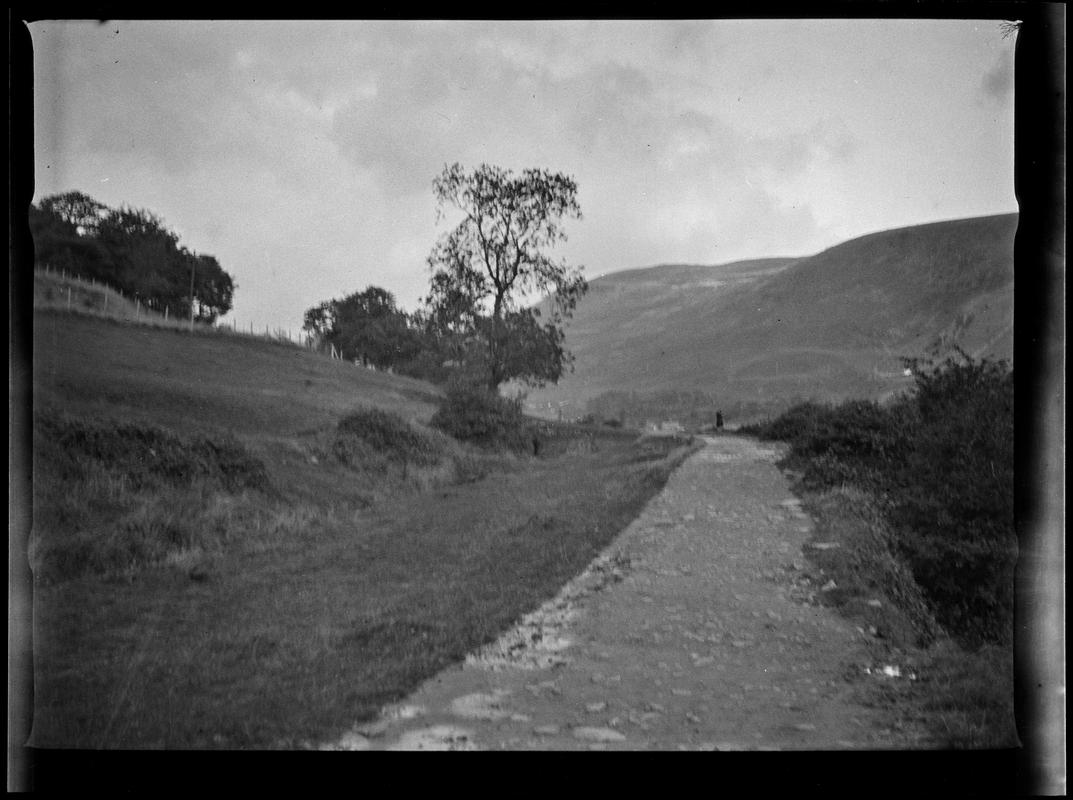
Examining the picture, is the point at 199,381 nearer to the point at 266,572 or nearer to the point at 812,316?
the point at 266,572

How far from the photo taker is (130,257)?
29.4ft

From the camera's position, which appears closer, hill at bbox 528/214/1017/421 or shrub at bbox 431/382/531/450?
hill at bbox 528/214/1017/421

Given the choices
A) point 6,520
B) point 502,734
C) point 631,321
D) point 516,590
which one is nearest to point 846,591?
point 516,590

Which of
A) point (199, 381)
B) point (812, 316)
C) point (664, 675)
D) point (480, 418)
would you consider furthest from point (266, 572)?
point (480, 418)

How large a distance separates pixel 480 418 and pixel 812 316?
1013 centimetres

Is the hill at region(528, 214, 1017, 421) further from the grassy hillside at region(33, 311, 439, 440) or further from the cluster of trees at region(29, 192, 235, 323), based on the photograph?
the cluster of trees at region(29, 192, 235, 323)

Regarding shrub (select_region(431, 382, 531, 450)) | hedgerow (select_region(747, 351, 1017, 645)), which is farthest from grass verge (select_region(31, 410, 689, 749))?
hedgerow (select_region(747, 351, 1017, 645))

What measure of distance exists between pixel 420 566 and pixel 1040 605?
659 cm

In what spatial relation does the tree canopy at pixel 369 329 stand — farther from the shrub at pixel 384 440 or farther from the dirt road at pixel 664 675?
the dirt road at pixel 664 675

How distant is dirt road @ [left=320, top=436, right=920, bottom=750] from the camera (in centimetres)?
418

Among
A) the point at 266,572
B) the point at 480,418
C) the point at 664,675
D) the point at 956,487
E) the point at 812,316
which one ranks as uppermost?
the point at 812,316

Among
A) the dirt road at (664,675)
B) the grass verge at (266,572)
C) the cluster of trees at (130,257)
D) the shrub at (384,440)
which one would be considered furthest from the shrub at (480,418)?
the dirt road at (664,675)

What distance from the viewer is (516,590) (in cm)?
735

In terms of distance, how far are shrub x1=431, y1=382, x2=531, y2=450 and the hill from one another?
85.3 inches
